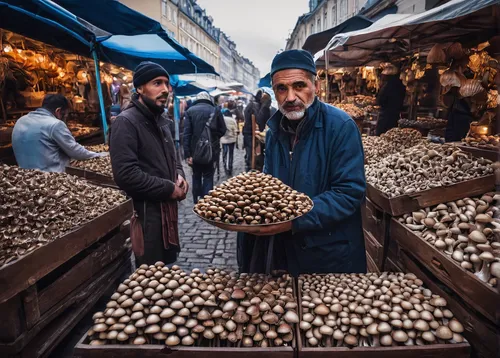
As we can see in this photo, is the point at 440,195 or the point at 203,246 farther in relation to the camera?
the point at 203,246

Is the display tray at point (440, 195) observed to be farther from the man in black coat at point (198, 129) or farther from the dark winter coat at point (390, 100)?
the dark winter coat at point (390, 100)

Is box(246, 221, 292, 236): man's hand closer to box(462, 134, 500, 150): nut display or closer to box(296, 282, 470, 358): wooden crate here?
box(296, 282, 470, 358): wooden crate

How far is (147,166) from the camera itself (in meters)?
3.06

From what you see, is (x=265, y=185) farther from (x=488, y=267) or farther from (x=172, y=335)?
(x=488, y=267)

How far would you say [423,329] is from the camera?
4.87 feet

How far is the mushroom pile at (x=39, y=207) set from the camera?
203cm

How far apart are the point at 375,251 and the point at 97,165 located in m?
4.43

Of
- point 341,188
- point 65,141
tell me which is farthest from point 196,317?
point 65,141

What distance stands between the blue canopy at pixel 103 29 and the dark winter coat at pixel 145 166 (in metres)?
2.23

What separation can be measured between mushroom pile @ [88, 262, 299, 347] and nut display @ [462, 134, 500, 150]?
2.98m

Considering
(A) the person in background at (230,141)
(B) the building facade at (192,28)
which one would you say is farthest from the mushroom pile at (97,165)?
(B) the building facade at (192,28)

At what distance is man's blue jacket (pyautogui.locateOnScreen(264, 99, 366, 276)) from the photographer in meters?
2.04

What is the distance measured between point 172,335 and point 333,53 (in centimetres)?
625

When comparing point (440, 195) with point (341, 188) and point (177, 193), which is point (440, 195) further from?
point (177, 193)
